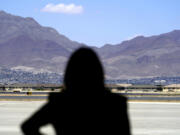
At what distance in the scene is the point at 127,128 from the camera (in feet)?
11.1

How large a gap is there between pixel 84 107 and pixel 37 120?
401 millimetres

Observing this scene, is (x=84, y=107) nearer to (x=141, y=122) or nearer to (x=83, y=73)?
(x=83, y=73)

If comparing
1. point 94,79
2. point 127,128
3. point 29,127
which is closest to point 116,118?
point 127,128

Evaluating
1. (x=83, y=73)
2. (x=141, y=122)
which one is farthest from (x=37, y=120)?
(x=141, y=122)

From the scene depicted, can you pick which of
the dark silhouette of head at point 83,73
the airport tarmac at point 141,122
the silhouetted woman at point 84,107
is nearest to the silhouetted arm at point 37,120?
the silhouetted woman at point 84,107

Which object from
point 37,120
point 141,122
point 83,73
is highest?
point 83,73

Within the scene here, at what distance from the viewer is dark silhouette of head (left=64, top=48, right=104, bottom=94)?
341cm

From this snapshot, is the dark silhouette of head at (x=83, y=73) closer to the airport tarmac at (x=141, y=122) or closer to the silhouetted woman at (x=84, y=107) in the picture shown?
the silhouetted woman at (x=84, y=107)

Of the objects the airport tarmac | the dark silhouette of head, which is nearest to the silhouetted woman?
the dark silhouette of head

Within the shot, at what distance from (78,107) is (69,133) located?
0.71 feet

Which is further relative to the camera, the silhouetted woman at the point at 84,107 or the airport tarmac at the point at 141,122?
the airport tarmac at the point at 141,122

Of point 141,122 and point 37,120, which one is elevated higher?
point 37,120

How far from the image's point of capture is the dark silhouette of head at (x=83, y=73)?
341 centimetres

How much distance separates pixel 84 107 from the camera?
3438 millimetres
